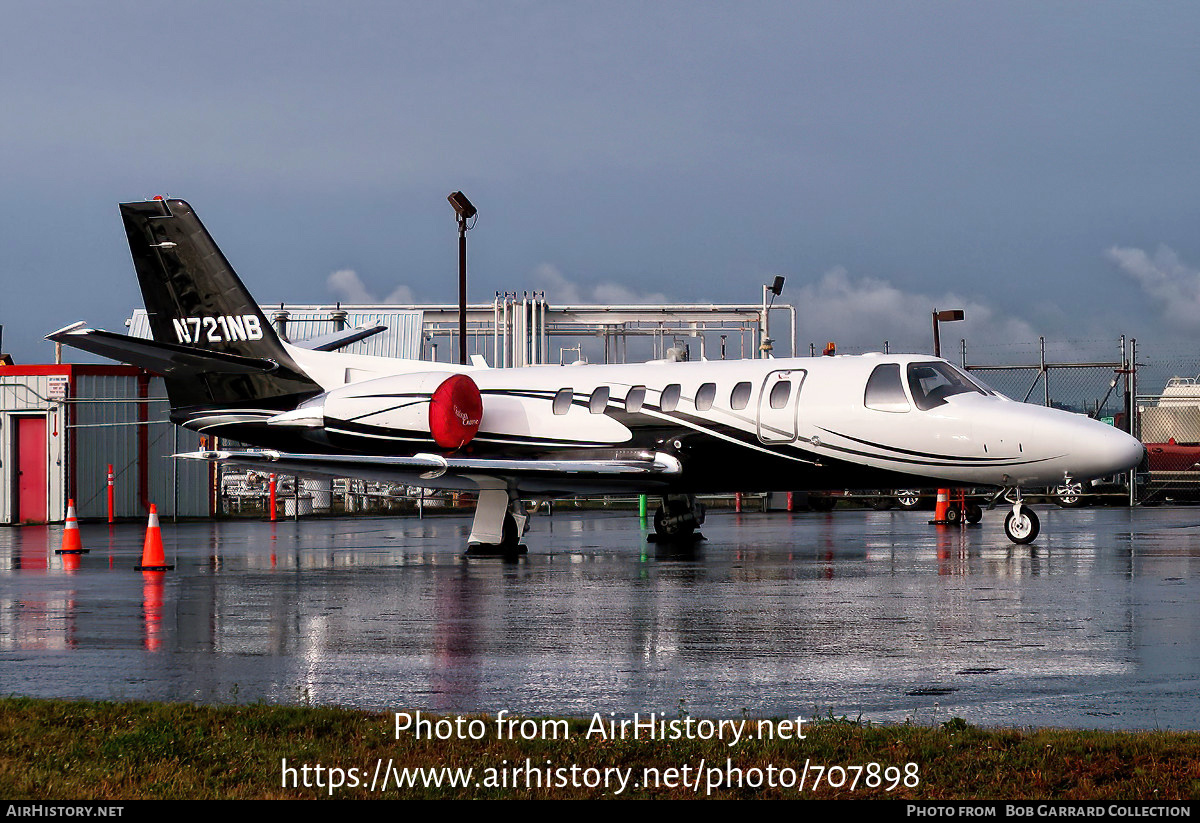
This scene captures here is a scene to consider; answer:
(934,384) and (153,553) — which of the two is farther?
(934,384)

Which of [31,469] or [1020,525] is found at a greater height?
[31,469]

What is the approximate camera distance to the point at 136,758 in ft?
18.8

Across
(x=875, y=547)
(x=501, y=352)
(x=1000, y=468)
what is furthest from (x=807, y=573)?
(x=501, y=352)

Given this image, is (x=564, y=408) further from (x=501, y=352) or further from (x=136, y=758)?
(x=501, y=352)

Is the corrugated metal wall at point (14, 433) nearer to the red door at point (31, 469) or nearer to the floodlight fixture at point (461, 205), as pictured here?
the red door at point (31, 469)

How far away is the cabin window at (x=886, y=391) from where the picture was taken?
18.1 metres

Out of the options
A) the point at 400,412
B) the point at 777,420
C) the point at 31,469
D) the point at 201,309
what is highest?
the point at 201,309

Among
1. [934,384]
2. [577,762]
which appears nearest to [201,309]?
[934,384]

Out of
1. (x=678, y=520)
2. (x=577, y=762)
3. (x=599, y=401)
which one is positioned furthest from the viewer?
(x=678, y=520)

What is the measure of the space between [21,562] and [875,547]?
523 inches

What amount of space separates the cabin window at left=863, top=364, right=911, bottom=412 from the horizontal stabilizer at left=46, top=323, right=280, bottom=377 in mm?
10600

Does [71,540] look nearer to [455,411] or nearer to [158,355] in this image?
[158,355]

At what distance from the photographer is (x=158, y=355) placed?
21297mm

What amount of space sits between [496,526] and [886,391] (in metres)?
6.24
